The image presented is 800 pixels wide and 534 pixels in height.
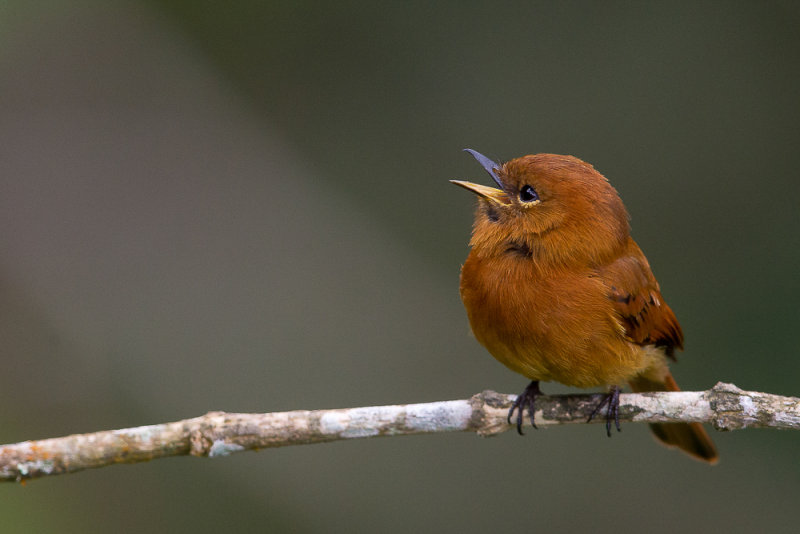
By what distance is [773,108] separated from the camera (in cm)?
664

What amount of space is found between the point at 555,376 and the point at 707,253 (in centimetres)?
323

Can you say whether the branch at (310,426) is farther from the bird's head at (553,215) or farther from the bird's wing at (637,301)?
the bird's head at (553,215)

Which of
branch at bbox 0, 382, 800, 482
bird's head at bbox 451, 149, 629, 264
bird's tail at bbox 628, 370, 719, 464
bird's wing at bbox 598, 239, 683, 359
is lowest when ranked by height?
branch at bbox 0, 382, 800, 482

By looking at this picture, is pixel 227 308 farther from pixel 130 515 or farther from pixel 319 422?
pixel 319 422

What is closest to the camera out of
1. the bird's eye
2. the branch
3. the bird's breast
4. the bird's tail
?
the branch

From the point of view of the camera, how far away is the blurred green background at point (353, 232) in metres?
5.94

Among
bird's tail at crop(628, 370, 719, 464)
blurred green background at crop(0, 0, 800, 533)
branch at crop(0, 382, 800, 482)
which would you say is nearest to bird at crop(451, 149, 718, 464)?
branch at crop(0, 382, 800, 482)

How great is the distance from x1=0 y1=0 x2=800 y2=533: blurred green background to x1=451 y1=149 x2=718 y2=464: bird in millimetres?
2300

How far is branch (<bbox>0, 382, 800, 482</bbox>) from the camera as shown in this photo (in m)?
3.28

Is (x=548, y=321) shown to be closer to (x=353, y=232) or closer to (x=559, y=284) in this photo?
(x=559, y=284)

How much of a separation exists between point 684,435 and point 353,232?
3.14 m

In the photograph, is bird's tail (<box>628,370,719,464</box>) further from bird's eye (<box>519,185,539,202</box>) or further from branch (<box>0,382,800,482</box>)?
bird's eye (<box>519,185,539,202</box>)

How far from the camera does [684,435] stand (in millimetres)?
4605

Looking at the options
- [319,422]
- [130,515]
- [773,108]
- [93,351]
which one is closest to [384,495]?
Result: [130,515]
